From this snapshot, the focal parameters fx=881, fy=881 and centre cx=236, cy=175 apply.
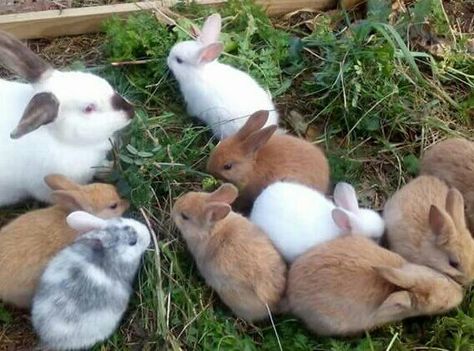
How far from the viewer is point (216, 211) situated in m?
3.58

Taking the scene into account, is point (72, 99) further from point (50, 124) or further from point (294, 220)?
point (294, 220)

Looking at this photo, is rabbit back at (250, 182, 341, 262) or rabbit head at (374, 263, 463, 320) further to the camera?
rabbit back at (250, 182, 341, 262)

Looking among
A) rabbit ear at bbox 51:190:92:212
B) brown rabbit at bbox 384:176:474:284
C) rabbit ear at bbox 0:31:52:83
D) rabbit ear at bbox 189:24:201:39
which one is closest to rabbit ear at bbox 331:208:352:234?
brown rabbit at bbox 384:176:474:284

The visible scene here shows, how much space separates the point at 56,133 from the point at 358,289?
4.86ft

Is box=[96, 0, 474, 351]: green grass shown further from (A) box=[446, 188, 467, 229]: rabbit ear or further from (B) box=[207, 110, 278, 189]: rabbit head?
(A) box=[446, 188, 467, 229]: rabbit ear

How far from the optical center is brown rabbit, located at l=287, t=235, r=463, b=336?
3.41 meters

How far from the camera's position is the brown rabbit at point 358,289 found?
3.41 m

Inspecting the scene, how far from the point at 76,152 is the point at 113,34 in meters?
0.84

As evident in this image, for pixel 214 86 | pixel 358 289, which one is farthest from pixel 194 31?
pixel 358 289

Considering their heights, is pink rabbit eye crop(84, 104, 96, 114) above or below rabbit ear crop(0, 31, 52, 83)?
below

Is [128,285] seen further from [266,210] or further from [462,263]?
[462,263]

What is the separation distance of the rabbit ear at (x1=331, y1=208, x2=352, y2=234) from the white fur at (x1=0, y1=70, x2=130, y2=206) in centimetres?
104

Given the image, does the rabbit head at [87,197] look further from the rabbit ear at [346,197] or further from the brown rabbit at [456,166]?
the brown rabbit at [456,166]

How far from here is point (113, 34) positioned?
450 cm
